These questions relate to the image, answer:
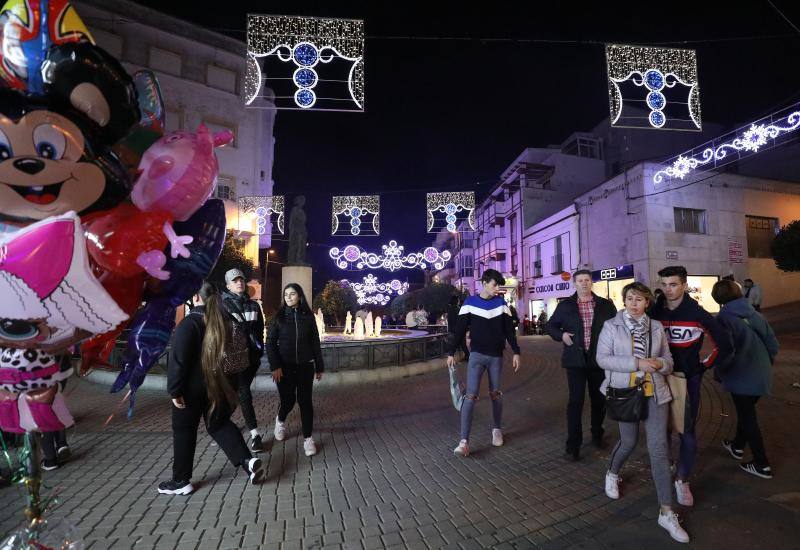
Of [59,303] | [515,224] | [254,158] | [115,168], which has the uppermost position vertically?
[254,158]

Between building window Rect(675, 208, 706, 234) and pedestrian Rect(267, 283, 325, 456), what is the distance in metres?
20.3

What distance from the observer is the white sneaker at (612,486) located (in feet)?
11.3

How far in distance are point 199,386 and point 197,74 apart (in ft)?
79.8

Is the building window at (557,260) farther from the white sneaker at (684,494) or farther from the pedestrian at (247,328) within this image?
the pedestrian at (247,328)

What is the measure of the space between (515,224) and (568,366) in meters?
30.0

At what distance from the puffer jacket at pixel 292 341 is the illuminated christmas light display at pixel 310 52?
4263mm

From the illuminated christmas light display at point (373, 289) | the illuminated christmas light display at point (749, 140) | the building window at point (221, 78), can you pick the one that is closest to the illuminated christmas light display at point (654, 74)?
the illuminated christmas light display at point (749, 140)

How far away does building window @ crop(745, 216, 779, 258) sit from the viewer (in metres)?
20.0

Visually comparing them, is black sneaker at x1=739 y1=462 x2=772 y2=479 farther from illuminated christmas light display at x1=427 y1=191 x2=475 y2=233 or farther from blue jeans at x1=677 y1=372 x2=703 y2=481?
illuminated christmas light display at x1=427 y1=191 x2=475 y2=233

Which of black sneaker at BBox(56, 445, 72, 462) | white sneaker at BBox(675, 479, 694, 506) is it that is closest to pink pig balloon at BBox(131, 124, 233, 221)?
black sneaker at BBox(56, 445, 72, 462)

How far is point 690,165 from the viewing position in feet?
51.2

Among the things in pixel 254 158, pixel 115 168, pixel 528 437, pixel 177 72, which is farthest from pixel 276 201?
pixel 115 168

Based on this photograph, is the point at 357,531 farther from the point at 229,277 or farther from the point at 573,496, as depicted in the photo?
the point at 229,277

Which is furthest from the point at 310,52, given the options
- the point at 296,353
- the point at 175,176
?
the point at 175,176
